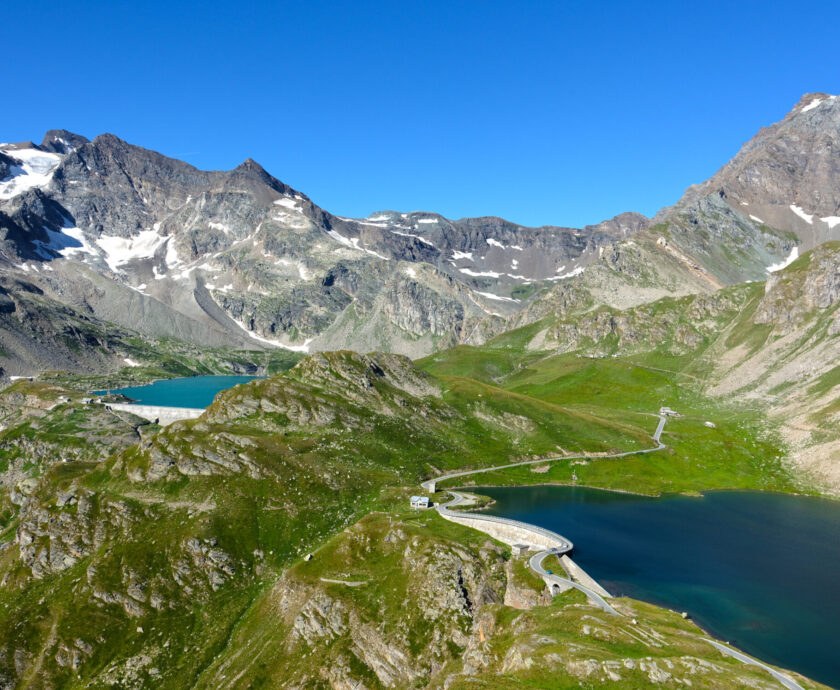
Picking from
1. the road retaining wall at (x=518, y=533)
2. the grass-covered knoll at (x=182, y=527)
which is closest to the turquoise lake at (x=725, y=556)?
the road retaining wall at (x=518, y=533)

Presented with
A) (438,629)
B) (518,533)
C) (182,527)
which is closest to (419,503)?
(518,533)

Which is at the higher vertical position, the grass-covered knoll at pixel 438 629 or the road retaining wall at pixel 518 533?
the road retaining wall at pixel 518 533

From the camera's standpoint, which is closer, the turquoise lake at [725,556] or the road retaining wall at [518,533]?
the turquoise lake at [725,556]

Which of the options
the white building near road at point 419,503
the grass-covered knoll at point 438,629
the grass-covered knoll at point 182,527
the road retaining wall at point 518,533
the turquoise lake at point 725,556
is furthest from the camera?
the white building near road at point 419,503

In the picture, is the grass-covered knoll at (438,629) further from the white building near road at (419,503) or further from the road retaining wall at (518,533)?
the white building near road at (419,503)

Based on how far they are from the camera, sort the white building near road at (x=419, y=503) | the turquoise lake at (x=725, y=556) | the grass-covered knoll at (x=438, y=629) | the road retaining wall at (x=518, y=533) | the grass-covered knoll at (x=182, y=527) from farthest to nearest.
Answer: the white building near road at (x=419, y=503) < the road retaining wall at (x=518, y=533) < the grass-covered knoll at (x=182, y=527) < the turquoise lake at (x=725, y=556) < the grass-covered knoll at (x=438, y=629)

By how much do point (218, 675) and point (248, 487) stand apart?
141 ft

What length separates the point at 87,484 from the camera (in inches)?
5094

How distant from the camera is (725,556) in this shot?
357 feet

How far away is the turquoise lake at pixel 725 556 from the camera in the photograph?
78.3m

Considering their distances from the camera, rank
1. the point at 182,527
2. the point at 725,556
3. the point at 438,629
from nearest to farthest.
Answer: the point at 438,629
the point at 725,556
the point at 182,527

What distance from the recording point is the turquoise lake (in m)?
78.3

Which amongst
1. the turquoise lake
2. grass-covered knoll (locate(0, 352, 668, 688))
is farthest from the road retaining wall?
grass-covered knoll (locate(0, 352, 668, 688))

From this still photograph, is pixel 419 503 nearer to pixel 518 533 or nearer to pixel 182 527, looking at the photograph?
pixel 518 533
